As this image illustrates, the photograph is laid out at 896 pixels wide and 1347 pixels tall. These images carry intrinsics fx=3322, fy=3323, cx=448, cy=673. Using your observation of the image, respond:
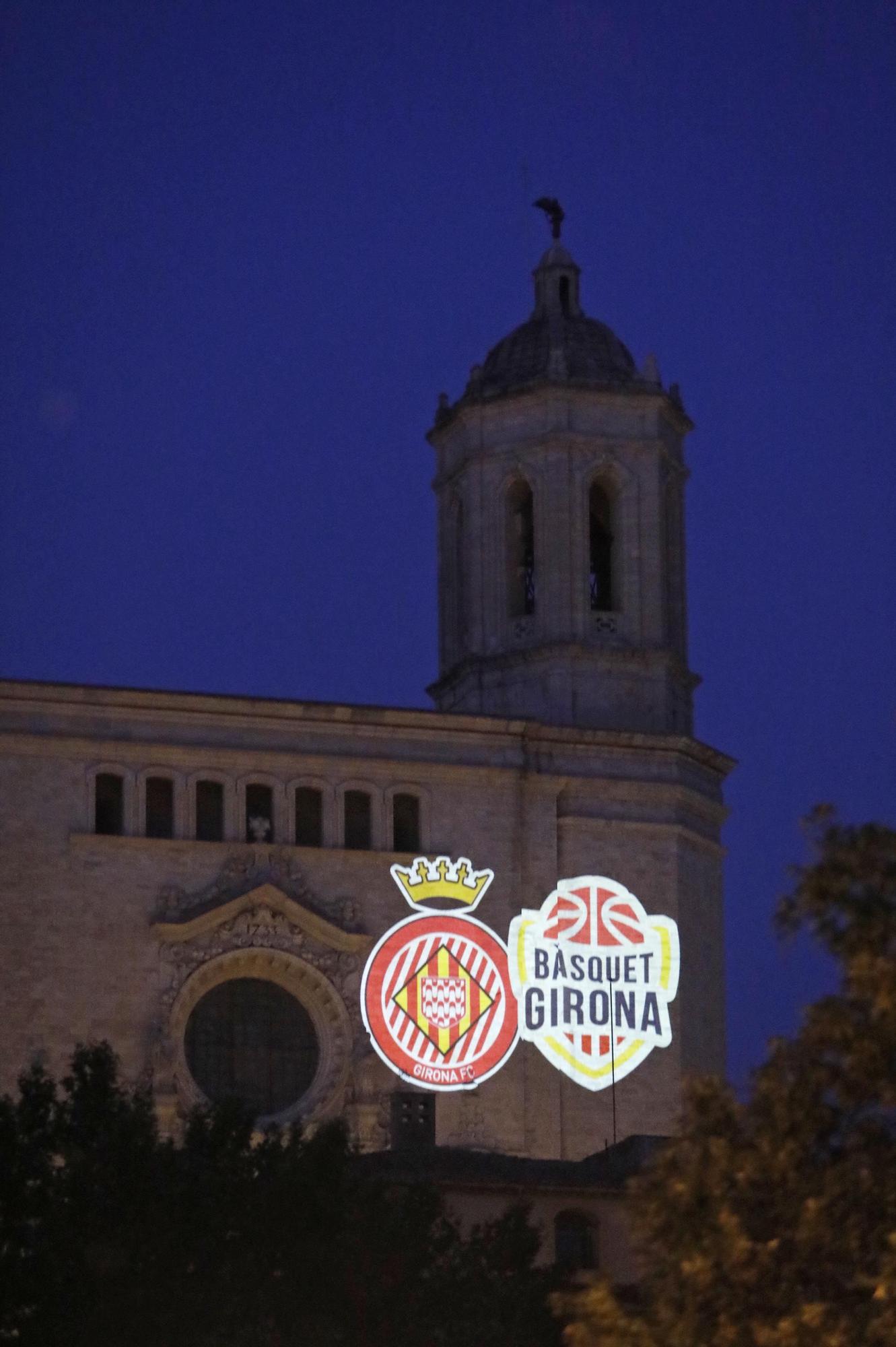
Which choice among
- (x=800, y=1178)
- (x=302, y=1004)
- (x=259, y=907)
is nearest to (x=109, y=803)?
(x=259, y=907)

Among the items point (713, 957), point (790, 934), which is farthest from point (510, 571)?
point (790, 934)

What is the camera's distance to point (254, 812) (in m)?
65.4

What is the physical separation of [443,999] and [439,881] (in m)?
2.36

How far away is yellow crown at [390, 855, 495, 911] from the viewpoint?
215 ft

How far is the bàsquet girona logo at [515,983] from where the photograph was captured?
64.8m

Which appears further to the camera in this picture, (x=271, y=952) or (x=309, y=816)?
(x=309, y=816)

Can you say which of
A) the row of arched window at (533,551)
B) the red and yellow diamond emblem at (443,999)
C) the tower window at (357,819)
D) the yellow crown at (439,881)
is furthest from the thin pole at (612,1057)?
the row of arched window at (533,551)

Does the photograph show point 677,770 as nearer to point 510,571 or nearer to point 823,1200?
point 510,571

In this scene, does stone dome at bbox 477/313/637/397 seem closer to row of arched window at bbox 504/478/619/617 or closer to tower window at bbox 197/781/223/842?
row of arched window at bbox 504/478/619/617

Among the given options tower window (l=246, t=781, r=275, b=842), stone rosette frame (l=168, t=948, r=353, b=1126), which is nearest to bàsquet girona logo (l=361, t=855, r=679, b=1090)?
stone rosette frame (l=168, t=948, r=353, b=1126)

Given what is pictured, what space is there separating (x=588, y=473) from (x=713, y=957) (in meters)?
10.5

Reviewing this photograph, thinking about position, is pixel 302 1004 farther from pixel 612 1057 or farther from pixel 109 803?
pixel 612 1057

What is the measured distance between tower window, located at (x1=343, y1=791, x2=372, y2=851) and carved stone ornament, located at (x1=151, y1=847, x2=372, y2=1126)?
4.74ft

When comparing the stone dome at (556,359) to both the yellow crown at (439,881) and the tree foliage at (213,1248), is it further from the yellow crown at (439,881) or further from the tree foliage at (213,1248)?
the tree foliage at (213,1248)
